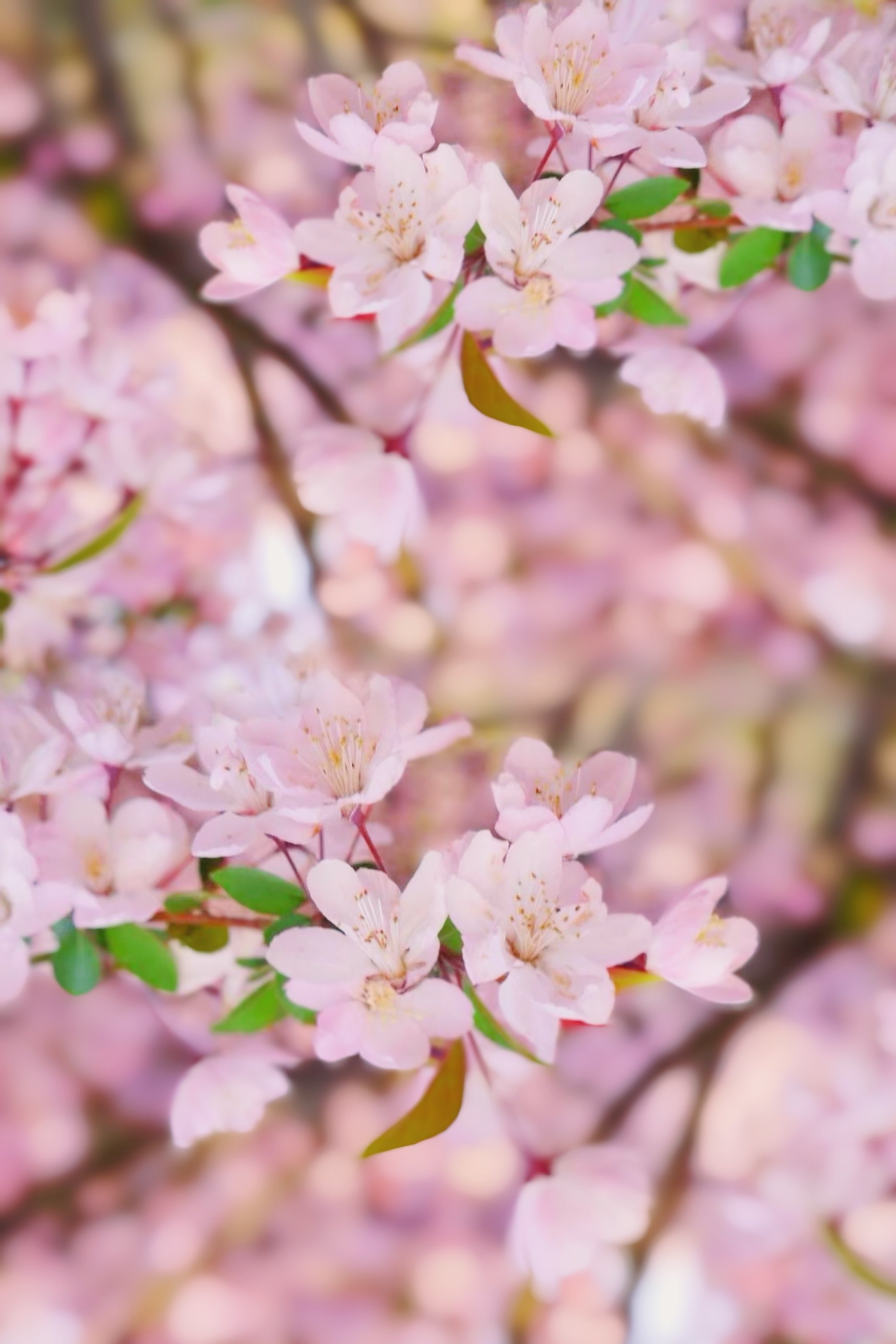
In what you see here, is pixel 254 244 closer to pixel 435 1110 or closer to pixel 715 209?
pixel 715 209

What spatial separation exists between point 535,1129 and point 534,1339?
0.44ft

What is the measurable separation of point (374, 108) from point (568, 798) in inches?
11.3

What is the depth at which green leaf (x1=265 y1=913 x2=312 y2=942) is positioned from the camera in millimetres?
375

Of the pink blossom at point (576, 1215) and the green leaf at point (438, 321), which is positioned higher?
the green leaf at point (438, 321)

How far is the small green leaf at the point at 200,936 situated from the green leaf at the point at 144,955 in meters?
0.01

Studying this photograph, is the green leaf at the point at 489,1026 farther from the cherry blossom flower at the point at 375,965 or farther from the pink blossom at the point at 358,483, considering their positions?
the pink blossom at the point at 358,483

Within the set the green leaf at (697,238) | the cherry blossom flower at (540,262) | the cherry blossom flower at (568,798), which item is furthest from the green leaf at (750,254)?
the cherry blossom flower at (568,798)

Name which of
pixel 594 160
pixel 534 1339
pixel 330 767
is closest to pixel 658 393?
pixel 594 160

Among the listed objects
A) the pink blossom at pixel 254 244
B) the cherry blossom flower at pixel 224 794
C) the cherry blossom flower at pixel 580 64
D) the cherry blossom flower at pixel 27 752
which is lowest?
the cherry blossom flower at pixel 27 752

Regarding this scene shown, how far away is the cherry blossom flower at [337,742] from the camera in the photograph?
362mm

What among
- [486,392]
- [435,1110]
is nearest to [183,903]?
[435,1110]

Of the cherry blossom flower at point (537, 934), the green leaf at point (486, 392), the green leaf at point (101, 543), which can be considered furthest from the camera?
the green leaf at point (101, 543)

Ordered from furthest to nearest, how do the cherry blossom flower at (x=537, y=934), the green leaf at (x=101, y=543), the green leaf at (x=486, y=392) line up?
1. the green leaf at (x=101, y=543)
2. the green leaf at (x=486, y=392)
3. the cherry blossom flower at (x=537, y=934)

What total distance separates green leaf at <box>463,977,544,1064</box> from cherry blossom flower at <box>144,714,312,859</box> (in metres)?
0.08
